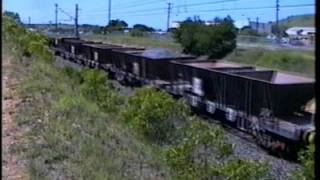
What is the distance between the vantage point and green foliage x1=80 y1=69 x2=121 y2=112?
1677cm

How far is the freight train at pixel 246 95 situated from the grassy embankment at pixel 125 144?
174 cm

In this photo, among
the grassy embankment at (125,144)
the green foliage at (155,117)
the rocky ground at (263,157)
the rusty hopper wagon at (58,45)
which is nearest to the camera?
the grassy embankment at (125,144)

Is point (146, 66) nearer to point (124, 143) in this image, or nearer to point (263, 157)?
point (263, 157)

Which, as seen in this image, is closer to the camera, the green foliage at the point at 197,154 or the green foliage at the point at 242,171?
the green foliage at the point at 242,171

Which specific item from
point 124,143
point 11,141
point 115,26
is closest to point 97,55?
point 124,143

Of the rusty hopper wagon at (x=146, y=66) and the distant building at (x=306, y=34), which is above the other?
the distant building at (x=306, y=34)

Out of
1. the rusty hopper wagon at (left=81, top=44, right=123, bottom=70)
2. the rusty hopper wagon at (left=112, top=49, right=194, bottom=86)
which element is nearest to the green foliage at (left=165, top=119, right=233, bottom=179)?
the rusty hopper wagon at (left=112, top=49, right=194, bottom=86)

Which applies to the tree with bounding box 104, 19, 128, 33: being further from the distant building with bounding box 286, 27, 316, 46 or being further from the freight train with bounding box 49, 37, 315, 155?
the distant building with bounding box 286, 27, 316, 46

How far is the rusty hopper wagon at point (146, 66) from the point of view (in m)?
26.2

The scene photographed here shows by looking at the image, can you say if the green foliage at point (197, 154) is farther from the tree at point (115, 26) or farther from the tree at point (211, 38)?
the tree at point (115, 26)

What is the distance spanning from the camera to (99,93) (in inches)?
714

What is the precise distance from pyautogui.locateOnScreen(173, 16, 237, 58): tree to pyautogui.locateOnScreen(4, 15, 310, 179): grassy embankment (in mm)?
31598

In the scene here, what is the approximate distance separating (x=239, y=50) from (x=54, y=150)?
125 feet

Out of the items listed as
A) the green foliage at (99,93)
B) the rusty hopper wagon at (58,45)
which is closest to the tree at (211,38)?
the rusty hopper wagon at (58,45)
